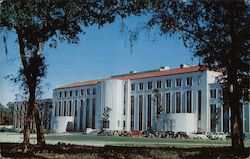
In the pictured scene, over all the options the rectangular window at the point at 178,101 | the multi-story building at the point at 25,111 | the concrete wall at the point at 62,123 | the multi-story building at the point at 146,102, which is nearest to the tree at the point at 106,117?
the multi-story building at the point at 146,102

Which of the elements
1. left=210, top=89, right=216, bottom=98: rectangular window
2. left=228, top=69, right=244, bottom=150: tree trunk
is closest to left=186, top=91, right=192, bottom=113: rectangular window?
left=210, top=89, right=216, bottom=98: rectangular window

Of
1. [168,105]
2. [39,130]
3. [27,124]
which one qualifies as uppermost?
[168,105]

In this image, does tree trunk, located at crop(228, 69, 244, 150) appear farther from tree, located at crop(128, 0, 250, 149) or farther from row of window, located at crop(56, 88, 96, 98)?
row of window, located at crop(56, 88, 96, 98)

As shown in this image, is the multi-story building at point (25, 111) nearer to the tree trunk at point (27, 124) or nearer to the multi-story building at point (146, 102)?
the tree trunk at point (27, 124)

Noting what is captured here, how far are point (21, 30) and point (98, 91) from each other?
104647mm

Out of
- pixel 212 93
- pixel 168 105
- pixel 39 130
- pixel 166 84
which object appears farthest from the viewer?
pixel 168 105

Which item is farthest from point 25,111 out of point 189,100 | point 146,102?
point 146,102

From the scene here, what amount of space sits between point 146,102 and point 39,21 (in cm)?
9656

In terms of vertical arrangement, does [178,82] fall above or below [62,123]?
above

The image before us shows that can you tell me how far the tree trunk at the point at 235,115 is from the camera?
19.1 m

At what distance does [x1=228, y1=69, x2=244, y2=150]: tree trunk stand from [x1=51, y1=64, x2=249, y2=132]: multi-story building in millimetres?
62598

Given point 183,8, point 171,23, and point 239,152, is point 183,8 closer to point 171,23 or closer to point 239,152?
point 171,23

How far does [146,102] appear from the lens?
112 metres

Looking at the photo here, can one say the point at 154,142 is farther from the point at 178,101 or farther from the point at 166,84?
the point at 166,84
